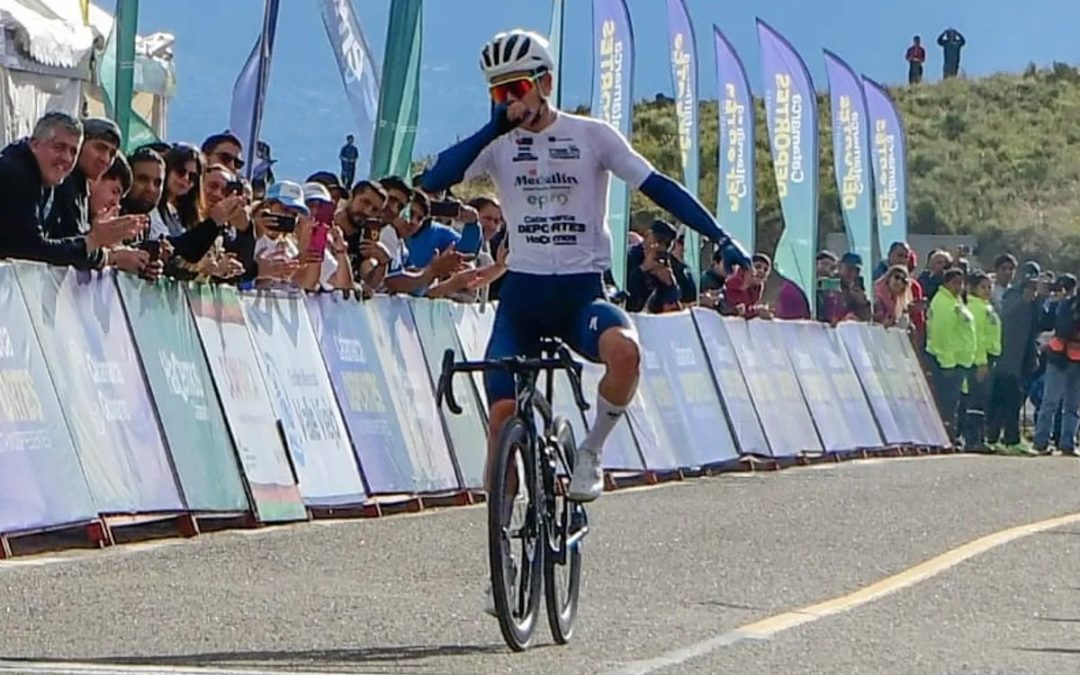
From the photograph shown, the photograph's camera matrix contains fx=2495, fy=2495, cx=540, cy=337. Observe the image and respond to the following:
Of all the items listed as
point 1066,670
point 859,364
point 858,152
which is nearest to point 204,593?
point 1066,670

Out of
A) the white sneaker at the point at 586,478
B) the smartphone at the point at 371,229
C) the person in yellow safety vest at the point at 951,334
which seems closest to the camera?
the white sneaker at the point at 586,478

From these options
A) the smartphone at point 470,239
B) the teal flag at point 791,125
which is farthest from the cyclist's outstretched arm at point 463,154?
the teal flag at point 791,125

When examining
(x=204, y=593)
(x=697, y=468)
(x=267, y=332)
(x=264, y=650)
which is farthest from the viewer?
(x=697, y=468)

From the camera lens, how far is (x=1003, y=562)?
12.2m

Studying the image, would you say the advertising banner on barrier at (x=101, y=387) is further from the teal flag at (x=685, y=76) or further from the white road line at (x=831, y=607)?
the teal flag at (x=685, y=76)

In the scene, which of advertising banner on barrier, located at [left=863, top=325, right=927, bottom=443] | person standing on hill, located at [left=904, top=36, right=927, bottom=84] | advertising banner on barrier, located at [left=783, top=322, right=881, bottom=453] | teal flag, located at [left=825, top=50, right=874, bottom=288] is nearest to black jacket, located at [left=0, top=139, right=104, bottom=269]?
advertising banner on barrier, located at [left=783, top=322, right=881, bottom=453]

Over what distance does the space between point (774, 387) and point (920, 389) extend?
4973 mm

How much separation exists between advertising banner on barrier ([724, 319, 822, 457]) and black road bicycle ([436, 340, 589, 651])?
12411mm

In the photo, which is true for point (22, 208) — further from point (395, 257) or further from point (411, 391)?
point (395, 257)

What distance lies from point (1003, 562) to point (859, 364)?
12.5 m

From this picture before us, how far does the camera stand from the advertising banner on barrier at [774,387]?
21.3 metres

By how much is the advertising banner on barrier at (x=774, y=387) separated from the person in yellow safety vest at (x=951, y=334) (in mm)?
4516

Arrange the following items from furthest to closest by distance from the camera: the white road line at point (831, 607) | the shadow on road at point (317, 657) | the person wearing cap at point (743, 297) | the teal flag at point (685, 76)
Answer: the teal flag at point (685, 76) → the person wearing cap at point (743, 297) → the white road line at point (831, 607) → the shadow on road at point (317, 657)

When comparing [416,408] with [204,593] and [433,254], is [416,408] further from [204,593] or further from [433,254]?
[204,593]
